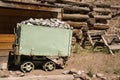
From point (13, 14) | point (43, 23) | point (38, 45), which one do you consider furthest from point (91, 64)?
point (13, 14)

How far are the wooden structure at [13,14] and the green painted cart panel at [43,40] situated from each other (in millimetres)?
979

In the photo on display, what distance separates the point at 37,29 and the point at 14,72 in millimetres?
1845

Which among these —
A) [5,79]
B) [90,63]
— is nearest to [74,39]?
[90,63]

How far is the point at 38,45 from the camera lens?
10.9m

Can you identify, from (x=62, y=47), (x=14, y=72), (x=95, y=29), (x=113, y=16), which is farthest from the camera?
(x=113, y=16)

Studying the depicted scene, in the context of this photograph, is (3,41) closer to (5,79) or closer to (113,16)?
(5,79)

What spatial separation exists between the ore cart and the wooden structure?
0.60 metres

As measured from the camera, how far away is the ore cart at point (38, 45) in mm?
10555

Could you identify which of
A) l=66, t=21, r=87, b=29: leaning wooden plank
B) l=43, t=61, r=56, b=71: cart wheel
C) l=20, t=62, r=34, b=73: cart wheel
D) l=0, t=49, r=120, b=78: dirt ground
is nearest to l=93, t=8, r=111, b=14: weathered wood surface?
l=66, t=21, r=87, b=29: leaning wooden plank

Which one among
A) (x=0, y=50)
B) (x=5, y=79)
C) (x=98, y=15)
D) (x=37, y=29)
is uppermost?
(x=98, y=15)

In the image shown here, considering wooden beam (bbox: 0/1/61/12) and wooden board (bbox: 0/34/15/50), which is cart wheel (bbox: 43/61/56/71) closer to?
wooden board (bbox: 0/34/15/50)

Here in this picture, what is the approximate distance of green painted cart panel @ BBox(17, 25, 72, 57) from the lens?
1055cm

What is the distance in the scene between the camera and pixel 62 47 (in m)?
11.4

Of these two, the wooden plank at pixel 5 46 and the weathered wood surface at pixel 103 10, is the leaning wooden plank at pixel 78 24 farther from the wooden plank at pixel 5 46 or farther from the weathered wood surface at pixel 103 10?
the wooden plank at pixel 5 46
